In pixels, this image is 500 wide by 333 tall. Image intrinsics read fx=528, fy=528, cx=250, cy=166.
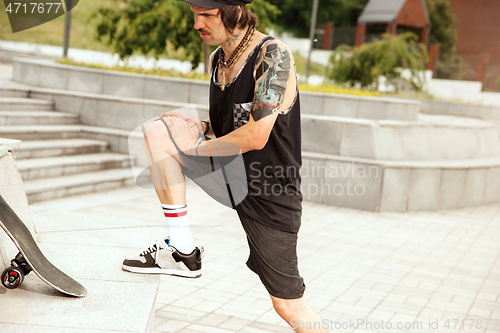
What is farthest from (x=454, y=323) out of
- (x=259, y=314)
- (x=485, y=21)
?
(x=485, y=21)

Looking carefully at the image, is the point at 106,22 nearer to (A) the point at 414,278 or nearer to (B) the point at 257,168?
(A) the point at 414,278

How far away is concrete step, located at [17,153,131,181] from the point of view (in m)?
7.16

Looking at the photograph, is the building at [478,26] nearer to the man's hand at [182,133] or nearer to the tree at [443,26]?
the tree at [443,26]

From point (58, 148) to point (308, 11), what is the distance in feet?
139

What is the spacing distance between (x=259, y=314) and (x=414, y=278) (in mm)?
1906

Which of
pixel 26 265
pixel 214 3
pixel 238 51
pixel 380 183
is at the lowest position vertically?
pixel 380 183

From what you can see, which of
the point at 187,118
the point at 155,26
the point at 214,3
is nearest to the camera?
the point at 214,3

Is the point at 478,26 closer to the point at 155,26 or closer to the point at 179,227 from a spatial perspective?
the point at 155,26

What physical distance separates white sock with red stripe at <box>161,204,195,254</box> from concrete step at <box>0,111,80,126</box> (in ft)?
20.9

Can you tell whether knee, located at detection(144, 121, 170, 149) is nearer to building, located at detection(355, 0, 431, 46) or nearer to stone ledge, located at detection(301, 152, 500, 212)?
stone ledge, located at detection(301, 152, 500, 212)

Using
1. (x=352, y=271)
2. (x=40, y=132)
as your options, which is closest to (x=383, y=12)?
(x=40, y=132)

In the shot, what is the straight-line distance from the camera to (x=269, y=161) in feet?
8.20

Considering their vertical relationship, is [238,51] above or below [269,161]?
above

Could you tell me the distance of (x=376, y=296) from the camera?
4.53 metres
